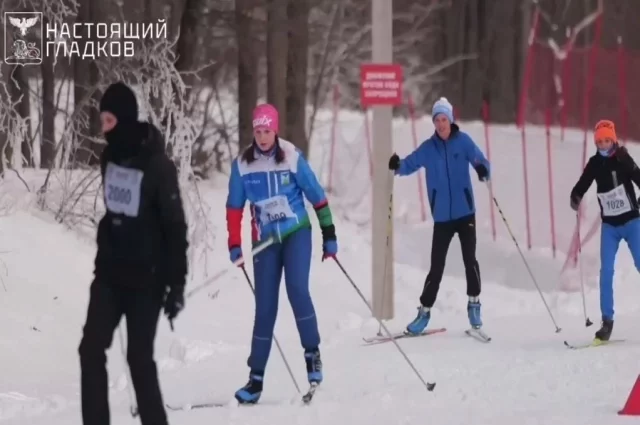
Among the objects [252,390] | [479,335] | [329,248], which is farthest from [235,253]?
[479,335]

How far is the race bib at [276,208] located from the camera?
23.8ft

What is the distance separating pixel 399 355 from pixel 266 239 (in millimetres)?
2280

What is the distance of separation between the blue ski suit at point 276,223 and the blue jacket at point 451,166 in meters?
2.62

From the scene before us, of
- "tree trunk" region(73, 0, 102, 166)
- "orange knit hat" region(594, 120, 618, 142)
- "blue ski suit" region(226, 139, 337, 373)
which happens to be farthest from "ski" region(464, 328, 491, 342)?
"tree trunk" region(73, 0, 102, 166)

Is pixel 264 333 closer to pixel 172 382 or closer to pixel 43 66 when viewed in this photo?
pixel 172 382

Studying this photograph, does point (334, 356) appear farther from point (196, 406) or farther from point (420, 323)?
point (196, 406)

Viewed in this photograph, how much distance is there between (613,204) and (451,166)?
4.29 ft

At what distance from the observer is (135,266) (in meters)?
5.63

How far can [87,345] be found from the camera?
562 cm

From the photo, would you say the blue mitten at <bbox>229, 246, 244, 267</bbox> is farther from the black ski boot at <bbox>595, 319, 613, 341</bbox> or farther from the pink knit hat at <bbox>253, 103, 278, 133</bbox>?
the black ski boot at <bbox>595, 319, 613, 341</bbox>

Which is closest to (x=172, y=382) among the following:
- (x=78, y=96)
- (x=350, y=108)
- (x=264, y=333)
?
(x=264, y=333)

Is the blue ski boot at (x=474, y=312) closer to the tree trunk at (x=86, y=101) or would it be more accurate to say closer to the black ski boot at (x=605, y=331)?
the black ski boot at (x=605, y=331)

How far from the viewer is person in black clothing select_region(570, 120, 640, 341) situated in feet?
31.1

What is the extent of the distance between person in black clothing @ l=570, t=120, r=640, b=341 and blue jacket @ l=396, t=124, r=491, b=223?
912 millimetres
